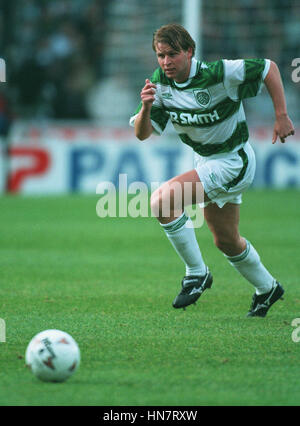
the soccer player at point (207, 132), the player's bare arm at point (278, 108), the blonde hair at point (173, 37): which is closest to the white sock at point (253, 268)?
the soccer player at point (207, 132)

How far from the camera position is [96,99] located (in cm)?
1812

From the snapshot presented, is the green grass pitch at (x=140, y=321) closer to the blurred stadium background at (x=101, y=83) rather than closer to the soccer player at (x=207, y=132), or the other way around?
the soccer player at (x=207, y=132)

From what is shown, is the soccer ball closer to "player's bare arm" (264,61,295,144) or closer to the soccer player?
the soccer player

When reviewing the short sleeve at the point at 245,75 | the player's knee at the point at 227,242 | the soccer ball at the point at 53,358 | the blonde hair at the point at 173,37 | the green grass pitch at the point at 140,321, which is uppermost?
the blonde hair at the point at 173,37

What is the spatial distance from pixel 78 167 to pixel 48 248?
699 centimetres

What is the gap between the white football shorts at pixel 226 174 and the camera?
18.3 ft

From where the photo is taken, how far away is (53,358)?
13.1 ft

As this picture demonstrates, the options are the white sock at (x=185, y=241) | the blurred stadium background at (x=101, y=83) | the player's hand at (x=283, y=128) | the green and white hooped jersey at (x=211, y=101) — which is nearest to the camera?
the player's hand at (x=283, y=128)

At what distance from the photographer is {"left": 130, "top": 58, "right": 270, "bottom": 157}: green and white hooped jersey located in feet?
18.2

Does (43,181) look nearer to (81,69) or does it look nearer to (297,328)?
(81,69)

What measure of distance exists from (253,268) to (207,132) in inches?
38.8

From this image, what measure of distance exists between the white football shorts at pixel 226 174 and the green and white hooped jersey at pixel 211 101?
6cm

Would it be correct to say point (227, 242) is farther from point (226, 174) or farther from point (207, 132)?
point (207, 132)

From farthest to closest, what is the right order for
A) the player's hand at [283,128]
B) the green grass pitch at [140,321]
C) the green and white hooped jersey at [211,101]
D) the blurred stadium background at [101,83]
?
the blurred stadium background at [101,83], the green and white hooped jersey at [211,101], the player's hand at [283,128], the green grass pitch at [140,321]
